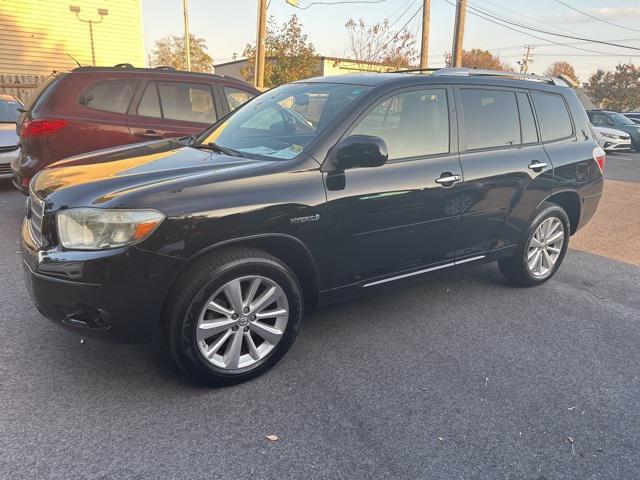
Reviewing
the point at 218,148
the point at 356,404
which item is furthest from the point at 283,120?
the point at 356,404

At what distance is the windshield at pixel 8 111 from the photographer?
27.3 ft

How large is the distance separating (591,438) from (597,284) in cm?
267

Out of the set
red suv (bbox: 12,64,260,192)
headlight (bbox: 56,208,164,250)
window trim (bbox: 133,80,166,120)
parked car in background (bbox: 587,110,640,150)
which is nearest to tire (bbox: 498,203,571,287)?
headlight (bbox: 56,208,164,250)

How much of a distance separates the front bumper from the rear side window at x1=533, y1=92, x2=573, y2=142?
3.41 meters

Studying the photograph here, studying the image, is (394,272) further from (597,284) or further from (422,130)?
(597,284)

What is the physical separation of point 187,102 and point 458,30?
14219 mm

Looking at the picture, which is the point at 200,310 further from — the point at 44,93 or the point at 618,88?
the point at 618,88

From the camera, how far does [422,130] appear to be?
11.9 ft

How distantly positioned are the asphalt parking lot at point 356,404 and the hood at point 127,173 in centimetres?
106

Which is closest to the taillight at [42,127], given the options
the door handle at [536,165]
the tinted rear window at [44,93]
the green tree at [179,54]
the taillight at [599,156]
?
the tinted rear window at [44,93]

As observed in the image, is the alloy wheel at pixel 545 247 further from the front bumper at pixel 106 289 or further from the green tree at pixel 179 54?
the green tree at pixel 179 54

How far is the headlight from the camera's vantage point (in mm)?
2520

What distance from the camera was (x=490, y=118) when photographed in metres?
4.03

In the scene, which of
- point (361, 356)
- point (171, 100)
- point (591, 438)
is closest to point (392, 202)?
point (361, 356)
